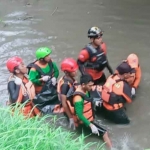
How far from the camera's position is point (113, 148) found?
5.78 metres

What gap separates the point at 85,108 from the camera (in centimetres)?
575

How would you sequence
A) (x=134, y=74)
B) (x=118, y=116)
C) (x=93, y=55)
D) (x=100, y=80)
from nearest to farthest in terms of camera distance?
1. (x=118, y=116)
2. (x=134, y=74)
3. (x=93, y=55)
4. (x=100, y=80)

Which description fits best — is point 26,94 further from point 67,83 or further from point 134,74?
point 134,74

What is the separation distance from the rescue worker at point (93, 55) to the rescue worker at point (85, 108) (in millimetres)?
903

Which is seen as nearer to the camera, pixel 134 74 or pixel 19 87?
pixel 19 87

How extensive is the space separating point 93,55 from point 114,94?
3.03 ft

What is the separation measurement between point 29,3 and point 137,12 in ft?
9.58

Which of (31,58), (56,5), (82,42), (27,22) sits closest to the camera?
(31,58)

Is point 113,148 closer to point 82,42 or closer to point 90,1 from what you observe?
point 82,42

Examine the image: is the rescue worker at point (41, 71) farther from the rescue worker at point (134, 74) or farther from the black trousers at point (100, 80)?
the rescue worker at point (134, 74)

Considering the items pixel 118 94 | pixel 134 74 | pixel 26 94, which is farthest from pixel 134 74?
pixel 26 94

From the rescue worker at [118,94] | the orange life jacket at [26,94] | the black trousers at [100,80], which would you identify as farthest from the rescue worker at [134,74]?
the orange life jacket at [26,94]

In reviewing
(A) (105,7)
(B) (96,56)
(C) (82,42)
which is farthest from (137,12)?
(B) (96,56)

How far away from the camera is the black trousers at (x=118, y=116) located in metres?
6.13
